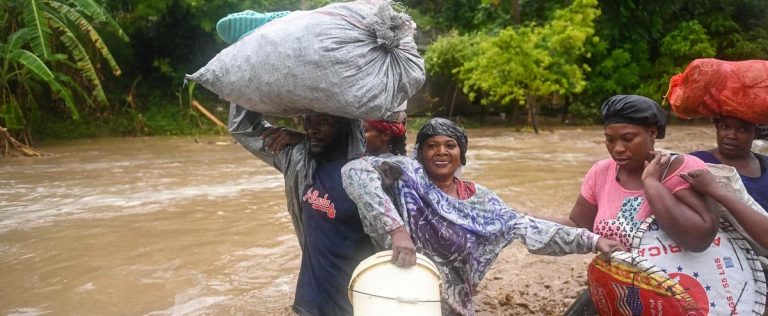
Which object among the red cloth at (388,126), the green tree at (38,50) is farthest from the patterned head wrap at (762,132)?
the green tree at (38,50)

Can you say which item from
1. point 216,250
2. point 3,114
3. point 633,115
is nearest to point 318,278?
point 633,115

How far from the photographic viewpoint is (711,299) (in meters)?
2.07

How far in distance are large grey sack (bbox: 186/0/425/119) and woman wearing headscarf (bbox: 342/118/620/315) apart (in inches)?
9.3

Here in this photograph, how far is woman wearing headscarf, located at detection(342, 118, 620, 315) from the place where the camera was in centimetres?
219

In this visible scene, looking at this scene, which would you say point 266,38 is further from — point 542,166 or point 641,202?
point 542,166

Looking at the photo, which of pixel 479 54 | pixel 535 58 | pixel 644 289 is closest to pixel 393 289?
pixel 644 289

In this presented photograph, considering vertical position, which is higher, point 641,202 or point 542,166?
point 641,202

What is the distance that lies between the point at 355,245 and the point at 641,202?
107cm

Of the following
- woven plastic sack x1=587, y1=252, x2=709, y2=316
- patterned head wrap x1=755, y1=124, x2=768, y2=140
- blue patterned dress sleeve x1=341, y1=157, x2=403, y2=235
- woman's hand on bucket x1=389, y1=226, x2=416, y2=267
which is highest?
patterned head wrap x1=755, y1=124, x2=768, y2=140

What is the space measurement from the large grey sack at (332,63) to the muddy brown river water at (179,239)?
5.86 ft

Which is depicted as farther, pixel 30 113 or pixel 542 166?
pixel 30 113

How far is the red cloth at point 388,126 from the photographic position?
2.61 meters

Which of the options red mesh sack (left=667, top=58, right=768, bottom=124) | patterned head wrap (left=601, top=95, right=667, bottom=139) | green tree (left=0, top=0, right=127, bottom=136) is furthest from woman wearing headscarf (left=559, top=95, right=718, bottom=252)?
green tree (left=0, top=0, right=127, bottom=136)

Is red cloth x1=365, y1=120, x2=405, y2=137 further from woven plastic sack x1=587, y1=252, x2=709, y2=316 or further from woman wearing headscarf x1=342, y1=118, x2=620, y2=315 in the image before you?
woven plastic sack x1=587, y1=252, x2=709, y2=316
